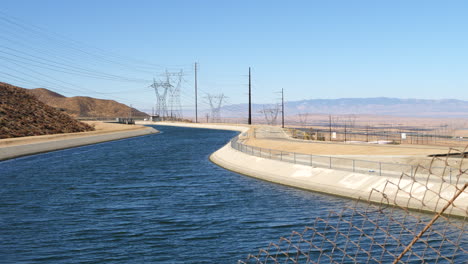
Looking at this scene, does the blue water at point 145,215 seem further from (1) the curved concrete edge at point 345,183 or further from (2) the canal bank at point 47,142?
(2) the canal bank at point 47,142

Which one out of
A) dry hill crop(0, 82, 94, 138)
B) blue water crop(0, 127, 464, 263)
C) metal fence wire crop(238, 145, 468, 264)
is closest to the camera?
metal fence wire crop(238, 145, 468, 264)

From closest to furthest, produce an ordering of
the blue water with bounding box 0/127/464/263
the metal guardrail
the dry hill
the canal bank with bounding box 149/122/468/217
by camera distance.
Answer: the blue water with bounding box 0/127/464/263, the canal bank with bounding box 149/122/468/217, the metal guardrail, the dry hill

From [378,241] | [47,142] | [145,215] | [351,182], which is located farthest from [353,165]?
[47,142]

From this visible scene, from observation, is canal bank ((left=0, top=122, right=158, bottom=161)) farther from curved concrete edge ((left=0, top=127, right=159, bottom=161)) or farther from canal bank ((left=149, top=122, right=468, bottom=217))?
canal bank ((left=149, top=122, right=468, bottom=217))

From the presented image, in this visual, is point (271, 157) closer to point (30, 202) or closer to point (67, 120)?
point (30, 202)

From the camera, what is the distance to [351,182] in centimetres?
3606

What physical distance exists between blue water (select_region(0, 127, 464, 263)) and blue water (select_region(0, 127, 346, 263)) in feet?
0.14

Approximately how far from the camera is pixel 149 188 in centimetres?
4006

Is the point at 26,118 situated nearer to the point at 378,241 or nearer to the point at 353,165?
the point at 353,165

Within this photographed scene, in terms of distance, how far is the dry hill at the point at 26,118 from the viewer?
314 ft

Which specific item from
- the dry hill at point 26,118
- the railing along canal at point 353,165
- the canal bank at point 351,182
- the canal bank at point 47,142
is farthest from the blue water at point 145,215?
the dry hill at point 26,118

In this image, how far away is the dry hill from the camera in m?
95.7

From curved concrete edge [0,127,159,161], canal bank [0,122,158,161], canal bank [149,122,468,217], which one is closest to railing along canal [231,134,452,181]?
canal bank [149,122,468,217]

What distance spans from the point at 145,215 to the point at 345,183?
50.3ft
